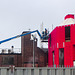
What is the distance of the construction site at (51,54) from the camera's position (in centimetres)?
1269

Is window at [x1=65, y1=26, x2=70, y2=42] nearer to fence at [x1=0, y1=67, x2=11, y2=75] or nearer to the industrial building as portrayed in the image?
the industrial building

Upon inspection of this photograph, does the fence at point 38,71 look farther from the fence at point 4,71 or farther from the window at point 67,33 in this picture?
the window at point 67,33

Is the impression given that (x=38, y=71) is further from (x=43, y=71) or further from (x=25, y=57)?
(x=25, y=57)

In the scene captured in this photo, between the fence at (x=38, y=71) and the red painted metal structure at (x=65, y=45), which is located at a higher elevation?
the red painted metal structure at (x=65, y=45)

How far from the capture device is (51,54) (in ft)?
158

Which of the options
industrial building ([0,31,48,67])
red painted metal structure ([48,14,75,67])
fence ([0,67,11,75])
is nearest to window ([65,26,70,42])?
red painted metal structure ([48,14,75,67])

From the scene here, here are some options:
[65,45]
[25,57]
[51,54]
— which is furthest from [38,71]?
[25,57]

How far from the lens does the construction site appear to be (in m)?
12.7

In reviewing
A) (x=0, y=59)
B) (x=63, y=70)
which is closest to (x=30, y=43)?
(x=0, y=59)

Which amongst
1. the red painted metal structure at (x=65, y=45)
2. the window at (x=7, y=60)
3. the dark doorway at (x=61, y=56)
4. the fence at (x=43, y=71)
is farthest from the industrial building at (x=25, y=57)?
the fence at (x=43, y=71)

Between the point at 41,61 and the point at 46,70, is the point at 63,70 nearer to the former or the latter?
the point at 46,70

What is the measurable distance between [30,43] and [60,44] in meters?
14.7

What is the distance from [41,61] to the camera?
53531 mm

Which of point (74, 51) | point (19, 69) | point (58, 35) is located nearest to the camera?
point (19, 69)
